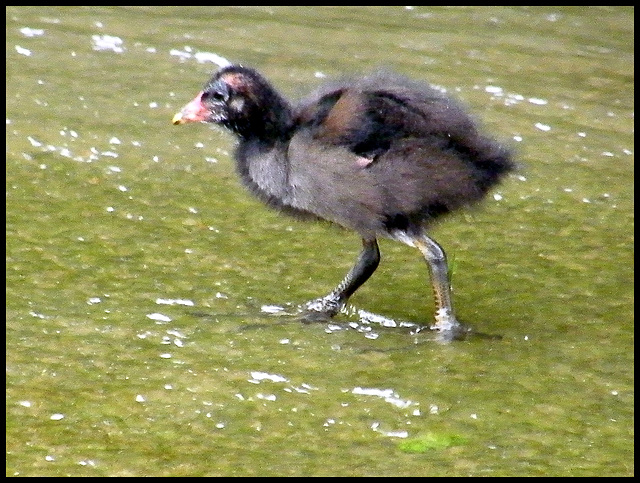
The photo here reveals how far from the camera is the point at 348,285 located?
5465 mm

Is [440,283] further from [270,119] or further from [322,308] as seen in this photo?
[270,119]

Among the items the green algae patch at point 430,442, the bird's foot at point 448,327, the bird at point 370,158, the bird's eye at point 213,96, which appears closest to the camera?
the green algae patch at point 430,442

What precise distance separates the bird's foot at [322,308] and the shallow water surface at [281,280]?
0.24ft

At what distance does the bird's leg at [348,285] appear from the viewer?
5.36 meters

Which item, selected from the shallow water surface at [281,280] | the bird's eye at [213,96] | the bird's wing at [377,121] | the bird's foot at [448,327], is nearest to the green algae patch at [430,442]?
the shallow water surface at [281,280]

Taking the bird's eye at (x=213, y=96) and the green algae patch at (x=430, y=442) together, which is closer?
the green algae patch at (x=430, y=442)

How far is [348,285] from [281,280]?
0.37m

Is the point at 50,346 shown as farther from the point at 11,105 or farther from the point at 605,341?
the point at 11,105

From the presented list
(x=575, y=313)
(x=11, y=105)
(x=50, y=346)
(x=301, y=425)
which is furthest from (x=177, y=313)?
(x=11, y=105)

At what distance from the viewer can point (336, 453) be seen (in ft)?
13.3

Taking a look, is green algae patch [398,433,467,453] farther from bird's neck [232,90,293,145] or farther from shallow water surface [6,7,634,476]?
bird's neck [232,90,293,145]

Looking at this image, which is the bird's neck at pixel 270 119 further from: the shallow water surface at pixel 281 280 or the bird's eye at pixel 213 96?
the shallow water surface at pixel 281 280

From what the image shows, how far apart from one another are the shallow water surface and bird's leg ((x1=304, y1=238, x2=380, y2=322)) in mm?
116

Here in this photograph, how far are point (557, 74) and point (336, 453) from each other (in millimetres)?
5238
